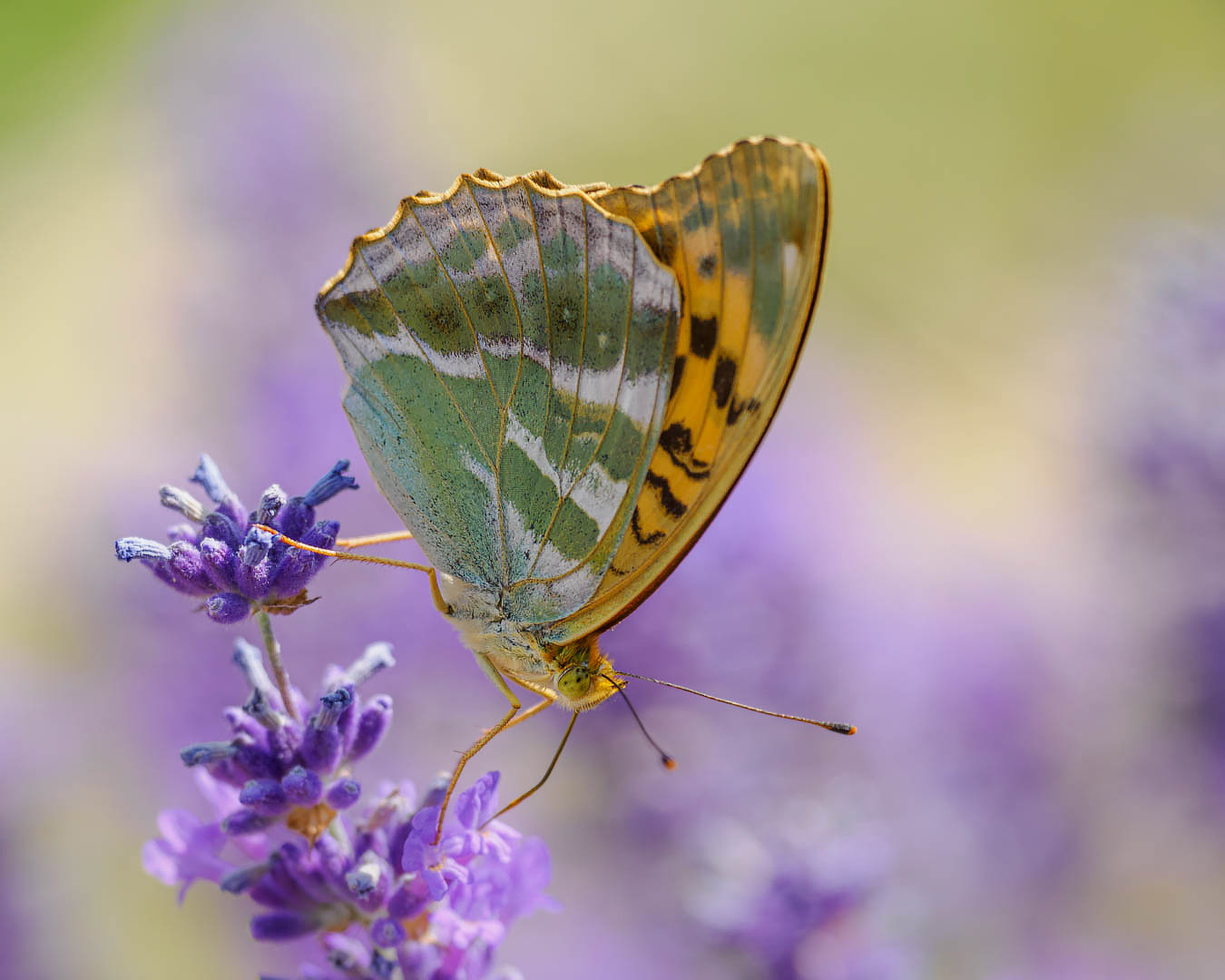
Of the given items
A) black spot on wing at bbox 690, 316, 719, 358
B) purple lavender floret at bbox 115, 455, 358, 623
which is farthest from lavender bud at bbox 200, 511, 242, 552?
black spot on wing at bbox 690, 316, 719, 358

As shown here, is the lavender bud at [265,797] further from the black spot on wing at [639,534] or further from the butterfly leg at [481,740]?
the black spot on wing at [639,534]

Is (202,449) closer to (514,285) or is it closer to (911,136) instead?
(514,285)

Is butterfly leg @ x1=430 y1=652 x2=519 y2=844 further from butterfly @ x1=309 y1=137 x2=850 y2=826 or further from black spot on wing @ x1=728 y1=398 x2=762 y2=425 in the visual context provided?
black spot on wing @ x1=728 y1=398 x2=762 y2=425

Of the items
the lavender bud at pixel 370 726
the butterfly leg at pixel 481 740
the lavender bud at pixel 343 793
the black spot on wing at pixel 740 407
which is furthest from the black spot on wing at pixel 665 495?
the lavender bud at pixel 343 793

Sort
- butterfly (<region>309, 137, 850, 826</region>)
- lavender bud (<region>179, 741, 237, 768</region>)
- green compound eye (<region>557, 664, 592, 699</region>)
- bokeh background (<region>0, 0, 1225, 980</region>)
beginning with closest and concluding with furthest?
1. lavender bud (<region>179, 741, 237, 768</region>)
2. butterfly (<region>309, 137, 850, 826</region>)
3. green compound eye (<region>557, 664, 592, 699</region>)
4. bokeh background (<region>0, 0, 1225, 980</region>)

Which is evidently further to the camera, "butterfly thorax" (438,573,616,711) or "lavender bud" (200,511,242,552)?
"butterfly thorax" (438,573,616,711)

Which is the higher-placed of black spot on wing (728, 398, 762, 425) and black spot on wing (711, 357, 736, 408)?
black spot on wing (711, 357, 736, 408)

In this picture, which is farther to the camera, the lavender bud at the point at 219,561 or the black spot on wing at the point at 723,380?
the black spot on wing at the point at 723,380

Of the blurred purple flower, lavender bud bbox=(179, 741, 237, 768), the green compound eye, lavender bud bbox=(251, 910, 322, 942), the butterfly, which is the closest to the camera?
lavender bud bbox=(179, 741, 237, 768)
